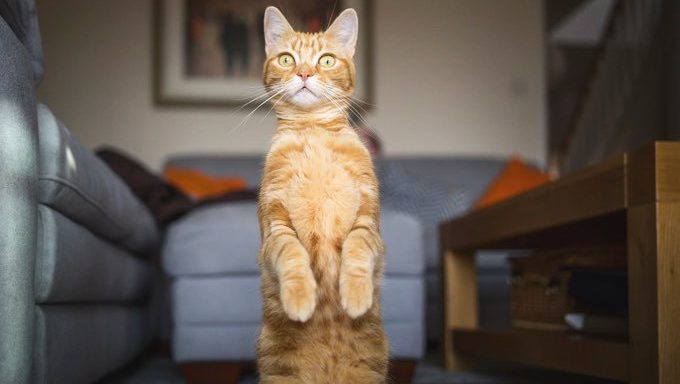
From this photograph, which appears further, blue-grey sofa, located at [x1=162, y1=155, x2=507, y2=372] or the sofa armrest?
blue-grey sofa, located at [x1=162, y1=155, x2=507, y2=372]

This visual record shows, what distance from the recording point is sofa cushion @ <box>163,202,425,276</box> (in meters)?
1.90

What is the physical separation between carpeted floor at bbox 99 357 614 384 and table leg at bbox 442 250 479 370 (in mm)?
60

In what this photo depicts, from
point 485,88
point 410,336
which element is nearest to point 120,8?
point 485,88

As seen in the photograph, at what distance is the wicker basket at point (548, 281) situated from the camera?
1.62 meters

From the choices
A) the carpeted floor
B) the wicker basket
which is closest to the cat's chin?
the wicker basket

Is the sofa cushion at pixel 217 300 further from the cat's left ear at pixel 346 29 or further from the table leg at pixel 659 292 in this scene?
the cat's left ear at pixel 346 29

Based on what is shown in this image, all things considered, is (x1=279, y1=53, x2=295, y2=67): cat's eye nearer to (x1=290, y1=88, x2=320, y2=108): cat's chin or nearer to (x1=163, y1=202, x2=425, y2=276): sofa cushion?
(x1=290, y1=88, x2=320, y2=108): cat's chin

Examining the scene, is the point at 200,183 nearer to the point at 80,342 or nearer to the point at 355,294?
the point at 80,342

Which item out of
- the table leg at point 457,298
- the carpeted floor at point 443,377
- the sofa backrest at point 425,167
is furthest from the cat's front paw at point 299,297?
the sofa backrest at point 425,167

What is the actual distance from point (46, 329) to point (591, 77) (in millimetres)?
5109

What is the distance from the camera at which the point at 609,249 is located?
158cm

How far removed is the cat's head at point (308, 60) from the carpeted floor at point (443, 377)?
44.8 inches

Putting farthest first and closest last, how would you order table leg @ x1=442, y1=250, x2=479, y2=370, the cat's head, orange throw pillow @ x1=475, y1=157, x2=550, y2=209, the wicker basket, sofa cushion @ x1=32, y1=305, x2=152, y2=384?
1. orange throw pillow @ x1=475, y1=157, x2=550, y2=209
2. table leg @ x1=442, y1=250, x2=479, y2=370
3. the wicker basket
4. sofa cushion @ x1=32, y1=305, x2=152, y2=384
5. the cat's head

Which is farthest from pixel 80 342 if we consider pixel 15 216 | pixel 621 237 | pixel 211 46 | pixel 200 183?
pixel 211 46
